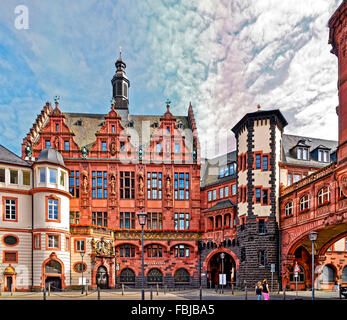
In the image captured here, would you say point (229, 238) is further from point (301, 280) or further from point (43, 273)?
point (43, 273)

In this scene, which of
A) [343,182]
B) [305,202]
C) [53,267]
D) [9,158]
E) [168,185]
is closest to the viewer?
[343,182]

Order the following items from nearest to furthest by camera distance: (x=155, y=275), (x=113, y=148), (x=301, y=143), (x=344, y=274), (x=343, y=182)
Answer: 1. (x=343, y=182)
2. (x=344, y=274)
3. (x=301, y=143)
4. (x=155, y=275)
5. (x=113, y=148)

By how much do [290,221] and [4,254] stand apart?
2959cm

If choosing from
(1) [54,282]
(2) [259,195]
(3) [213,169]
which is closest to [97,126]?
(3) [213,169]

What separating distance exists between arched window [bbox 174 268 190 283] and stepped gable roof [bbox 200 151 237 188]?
12791 mm

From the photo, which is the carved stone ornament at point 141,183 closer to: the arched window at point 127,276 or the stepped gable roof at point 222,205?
the stepped gable roof at point 222,205

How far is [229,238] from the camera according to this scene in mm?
44000

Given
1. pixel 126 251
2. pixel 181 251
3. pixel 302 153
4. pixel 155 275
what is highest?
pixel 302 153

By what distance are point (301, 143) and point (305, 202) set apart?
46.1 ft

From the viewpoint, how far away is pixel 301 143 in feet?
152

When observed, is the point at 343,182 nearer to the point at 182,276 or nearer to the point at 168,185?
the point at 168,185

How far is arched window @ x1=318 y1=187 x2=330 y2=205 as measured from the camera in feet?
98.1
